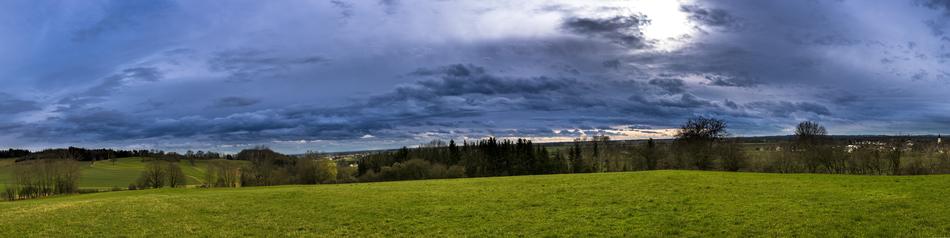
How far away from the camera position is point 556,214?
2822 cm

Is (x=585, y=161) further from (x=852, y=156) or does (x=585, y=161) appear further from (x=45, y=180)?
(x=45, y=180)

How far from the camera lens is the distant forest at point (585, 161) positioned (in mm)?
87812

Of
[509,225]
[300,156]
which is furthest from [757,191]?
[300,156]

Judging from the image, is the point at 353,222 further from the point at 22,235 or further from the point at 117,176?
the point at 117,176

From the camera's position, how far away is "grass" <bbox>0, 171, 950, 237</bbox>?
2317cm

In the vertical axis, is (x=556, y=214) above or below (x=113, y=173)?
above

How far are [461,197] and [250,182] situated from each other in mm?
→ 92982

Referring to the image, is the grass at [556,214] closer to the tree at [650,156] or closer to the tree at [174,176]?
the tree at [650,156]

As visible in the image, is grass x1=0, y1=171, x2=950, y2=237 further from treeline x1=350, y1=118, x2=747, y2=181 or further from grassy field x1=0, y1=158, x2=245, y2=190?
grassy field x1=0, y1=158, x2=245, y2=190

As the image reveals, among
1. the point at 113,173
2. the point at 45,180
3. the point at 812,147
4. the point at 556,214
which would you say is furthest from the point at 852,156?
the point at 113,173

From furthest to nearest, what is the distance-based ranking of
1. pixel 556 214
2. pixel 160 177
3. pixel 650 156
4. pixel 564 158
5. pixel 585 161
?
pixel 564 158
pixel 585 161
pixel 650 156
pixel 160 177
pixel 556 214

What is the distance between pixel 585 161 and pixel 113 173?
13401 centimetres

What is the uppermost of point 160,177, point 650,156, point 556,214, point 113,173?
point 650,156

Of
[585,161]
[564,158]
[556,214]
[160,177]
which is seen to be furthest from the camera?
[564,158]
